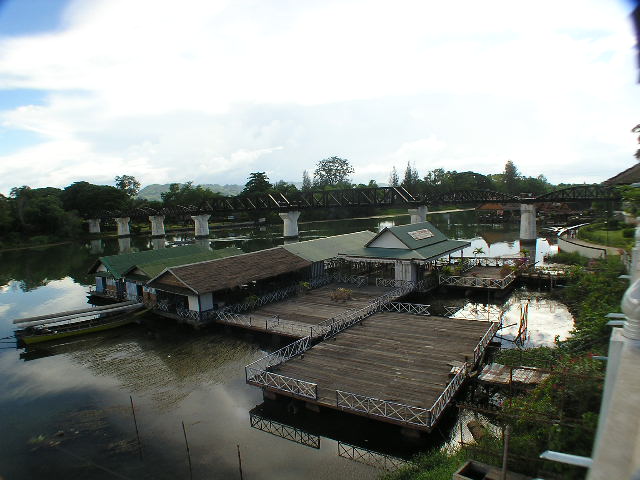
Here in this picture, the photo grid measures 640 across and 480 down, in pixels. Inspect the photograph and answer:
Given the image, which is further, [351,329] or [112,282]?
[112,282]

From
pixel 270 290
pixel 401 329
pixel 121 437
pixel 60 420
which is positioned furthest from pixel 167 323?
pixel 401 329

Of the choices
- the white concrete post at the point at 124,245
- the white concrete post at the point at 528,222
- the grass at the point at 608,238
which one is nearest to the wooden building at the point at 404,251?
the grass at the point at 608,238

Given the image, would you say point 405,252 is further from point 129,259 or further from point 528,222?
point 528,222

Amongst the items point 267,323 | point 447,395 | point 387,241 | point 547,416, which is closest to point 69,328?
point 267,323

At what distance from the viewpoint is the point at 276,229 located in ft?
350

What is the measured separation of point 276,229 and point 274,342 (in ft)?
271

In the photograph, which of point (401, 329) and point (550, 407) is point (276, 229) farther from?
point (550, 407)

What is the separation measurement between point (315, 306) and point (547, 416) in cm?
1925

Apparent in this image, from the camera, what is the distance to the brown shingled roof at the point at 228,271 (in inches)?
1128

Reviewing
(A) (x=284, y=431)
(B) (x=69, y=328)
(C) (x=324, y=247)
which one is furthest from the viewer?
(C) (x=324, y=247)

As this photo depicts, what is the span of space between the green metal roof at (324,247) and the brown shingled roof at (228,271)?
4.18 ft

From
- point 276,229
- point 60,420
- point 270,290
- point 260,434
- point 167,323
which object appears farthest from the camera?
point 276,229

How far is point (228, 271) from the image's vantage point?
30.9m

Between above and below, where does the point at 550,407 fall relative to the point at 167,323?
above
